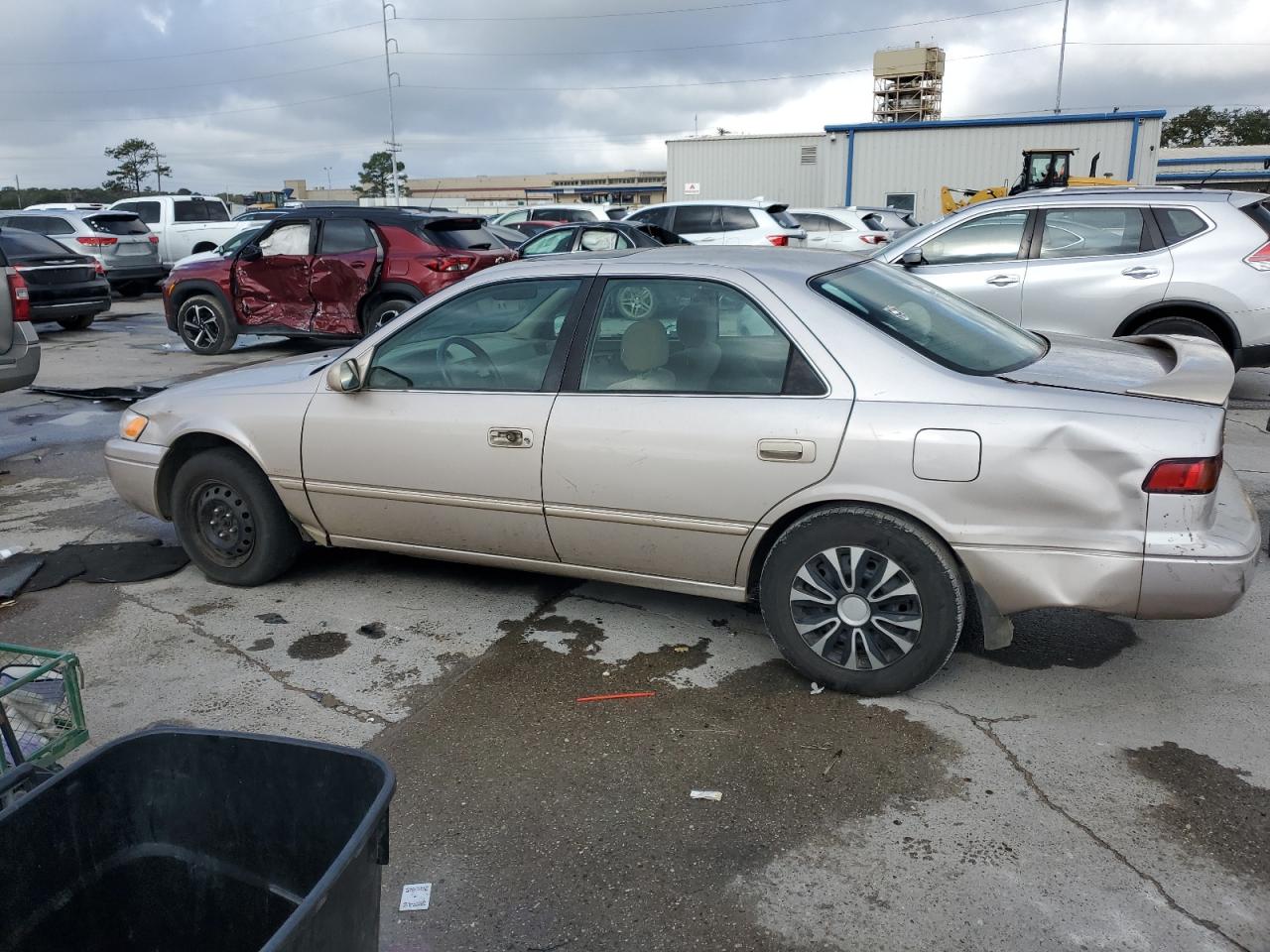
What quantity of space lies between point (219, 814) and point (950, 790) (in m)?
2.25

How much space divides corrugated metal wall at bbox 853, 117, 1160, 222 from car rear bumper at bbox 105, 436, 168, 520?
84.4 feet

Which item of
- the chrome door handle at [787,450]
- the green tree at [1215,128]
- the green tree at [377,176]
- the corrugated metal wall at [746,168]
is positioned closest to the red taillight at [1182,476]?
the chrome door handle at [787,450]

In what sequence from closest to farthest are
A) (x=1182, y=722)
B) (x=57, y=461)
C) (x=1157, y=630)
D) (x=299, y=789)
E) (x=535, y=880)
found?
(x=299, y=789) → (x=535, y=880) → (x=1182, y=722) → (x=1157, y=630) → (x=57, y=461)

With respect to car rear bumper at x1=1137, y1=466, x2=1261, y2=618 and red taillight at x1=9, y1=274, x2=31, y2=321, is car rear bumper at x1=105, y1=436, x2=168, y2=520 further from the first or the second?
car rear bumper at x1=1137, y1=466, x2=1261, y2=618

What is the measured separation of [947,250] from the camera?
353 inches

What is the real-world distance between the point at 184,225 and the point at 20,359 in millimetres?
15663

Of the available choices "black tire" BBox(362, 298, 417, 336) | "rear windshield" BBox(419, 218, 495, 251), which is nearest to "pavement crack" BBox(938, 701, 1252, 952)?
"black tire" BBox(362, 298, 417, 336)

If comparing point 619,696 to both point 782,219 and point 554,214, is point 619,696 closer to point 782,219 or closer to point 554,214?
point 782,219

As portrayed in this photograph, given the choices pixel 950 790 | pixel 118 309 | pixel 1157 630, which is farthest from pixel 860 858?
pixel 118 309

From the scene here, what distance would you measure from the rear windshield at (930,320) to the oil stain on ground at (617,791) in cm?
138

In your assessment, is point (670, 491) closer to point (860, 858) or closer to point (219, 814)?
point (860, 858)

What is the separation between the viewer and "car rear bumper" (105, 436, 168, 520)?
5.11m

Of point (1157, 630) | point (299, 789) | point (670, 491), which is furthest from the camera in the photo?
point (1157, 630)

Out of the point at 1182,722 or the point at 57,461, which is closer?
the point at 1182,722
